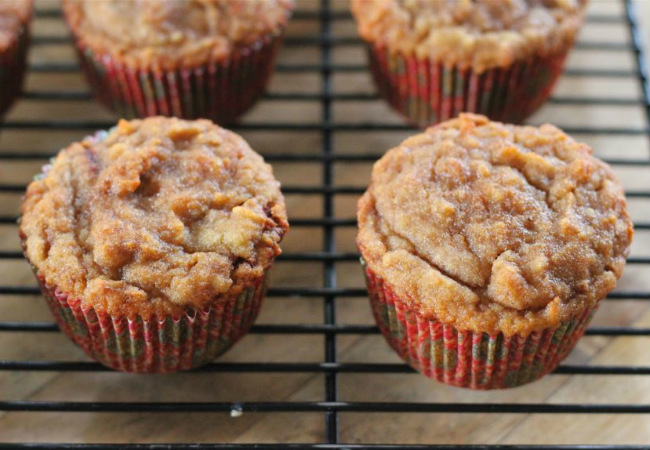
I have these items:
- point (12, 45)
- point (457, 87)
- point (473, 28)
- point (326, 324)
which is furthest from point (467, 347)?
point (12, 45)

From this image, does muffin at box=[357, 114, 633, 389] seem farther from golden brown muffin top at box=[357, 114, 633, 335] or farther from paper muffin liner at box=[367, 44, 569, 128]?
paper muffin liner at box=[367, 44, 569, 128]

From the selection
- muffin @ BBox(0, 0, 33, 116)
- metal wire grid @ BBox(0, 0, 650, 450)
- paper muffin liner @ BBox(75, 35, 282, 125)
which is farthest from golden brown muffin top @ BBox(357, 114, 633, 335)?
muffin @ BBox(0, 0, 33, 116)

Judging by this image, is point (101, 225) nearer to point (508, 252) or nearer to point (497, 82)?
point (508, 252)

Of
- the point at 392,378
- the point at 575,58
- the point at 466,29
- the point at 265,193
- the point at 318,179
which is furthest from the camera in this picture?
the point at 575,58

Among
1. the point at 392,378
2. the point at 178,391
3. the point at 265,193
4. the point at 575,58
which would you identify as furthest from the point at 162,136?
the point at 575,58

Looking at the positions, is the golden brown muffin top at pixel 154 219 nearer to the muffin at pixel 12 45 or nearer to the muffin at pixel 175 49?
the muffin at pixel 175 49

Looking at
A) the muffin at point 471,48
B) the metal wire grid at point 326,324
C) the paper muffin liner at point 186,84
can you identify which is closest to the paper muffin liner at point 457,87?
the muffin at point 471,48
